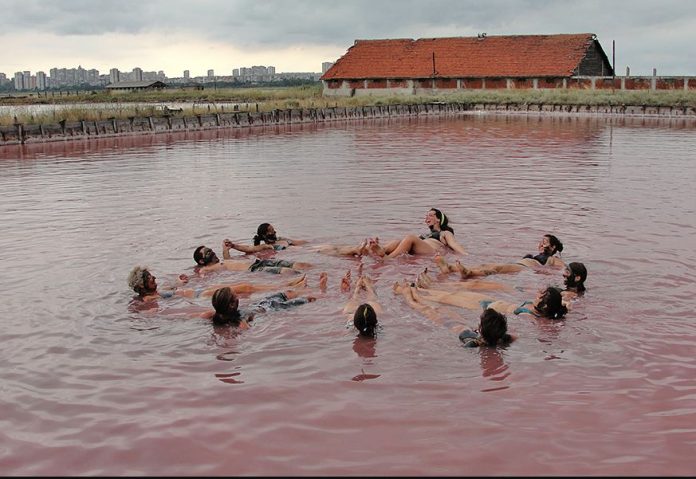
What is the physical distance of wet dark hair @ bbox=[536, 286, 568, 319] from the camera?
8344mm

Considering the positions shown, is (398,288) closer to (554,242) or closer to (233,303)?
(233,303)

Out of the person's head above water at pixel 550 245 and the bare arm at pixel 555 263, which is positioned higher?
the person's head above water at pixel 550 245

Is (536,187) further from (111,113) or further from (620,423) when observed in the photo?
(111,113)

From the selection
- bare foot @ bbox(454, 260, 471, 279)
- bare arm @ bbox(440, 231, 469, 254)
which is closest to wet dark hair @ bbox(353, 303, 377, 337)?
bare foot @ bbox(454, 260, 471, 279)

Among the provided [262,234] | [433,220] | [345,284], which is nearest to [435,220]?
[433,220]

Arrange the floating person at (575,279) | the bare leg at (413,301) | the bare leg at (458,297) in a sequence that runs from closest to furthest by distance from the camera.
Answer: the bare leg at (413,301), the bare leg at (458,297), the floating person at (575,279)

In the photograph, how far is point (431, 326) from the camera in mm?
8453

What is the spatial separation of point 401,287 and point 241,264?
2650 mm

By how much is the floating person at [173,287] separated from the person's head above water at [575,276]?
135 inches

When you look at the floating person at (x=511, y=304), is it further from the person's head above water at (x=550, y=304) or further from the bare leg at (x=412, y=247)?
the bare leg at (x=412, y=247)

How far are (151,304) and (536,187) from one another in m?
11.5

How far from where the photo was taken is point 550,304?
8.41m

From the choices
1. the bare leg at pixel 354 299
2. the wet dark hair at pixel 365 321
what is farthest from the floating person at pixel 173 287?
the wet dark hair at pixel 365 321

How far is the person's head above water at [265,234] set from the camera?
12.1 meters
